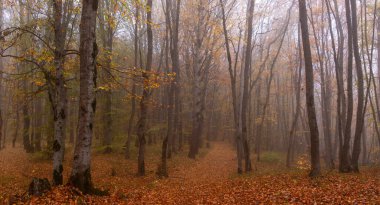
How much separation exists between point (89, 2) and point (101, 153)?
13.3 metres

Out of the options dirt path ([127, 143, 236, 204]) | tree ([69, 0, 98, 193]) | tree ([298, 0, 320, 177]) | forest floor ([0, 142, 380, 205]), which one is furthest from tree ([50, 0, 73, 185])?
tree ([298, 0, 320, 177])

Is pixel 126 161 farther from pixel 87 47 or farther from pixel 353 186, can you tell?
pixel 353 186

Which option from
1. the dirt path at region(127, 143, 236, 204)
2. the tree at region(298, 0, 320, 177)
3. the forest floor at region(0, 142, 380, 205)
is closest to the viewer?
the forest floor at region(0, 142, 380, 205)

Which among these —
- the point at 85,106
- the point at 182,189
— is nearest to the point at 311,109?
the point at 182,189

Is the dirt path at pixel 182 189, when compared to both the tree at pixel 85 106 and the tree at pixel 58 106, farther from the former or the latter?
the tree at pixel 58 106

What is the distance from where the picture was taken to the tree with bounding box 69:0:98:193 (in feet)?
26.2

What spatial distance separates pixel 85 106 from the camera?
8.04 metres

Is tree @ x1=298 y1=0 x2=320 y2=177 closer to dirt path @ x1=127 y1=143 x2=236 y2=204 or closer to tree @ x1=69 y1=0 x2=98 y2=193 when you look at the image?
dirt path @ x1=127 y1=143 x2=236 y2=204

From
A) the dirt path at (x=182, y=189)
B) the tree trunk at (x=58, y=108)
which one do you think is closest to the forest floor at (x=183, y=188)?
the dirt path at (x=182, y=189)

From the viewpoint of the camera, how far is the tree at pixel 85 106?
314 inches

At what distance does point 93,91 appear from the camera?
27.1ft

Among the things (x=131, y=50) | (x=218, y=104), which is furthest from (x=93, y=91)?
(x=218, y=104)

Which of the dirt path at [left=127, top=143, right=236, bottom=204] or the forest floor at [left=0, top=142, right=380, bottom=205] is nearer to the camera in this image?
the forest floor at [left=0, top=142, right=380, bottom=205]

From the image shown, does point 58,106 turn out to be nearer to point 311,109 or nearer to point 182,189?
point 182,189
